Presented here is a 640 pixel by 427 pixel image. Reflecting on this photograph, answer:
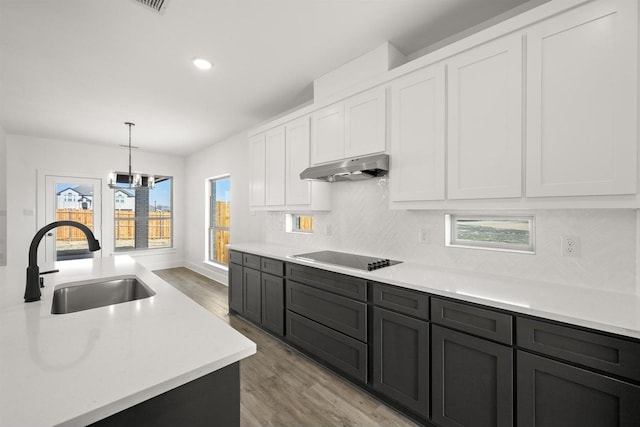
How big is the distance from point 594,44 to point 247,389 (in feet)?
9.95

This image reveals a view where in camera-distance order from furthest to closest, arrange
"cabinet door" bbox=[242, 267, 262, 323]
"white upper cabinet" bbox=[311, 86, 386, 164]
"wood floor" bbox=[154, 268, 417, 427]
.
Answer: "cabinet door" bbox=[242, 267, 262, 323] < "white upper cabinet" bbox=[311, 86, 386, 164] < "wood floor" bbox=[154, 268, 417, 427]

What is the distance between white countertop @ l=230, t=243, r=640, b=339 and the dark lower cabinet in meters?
0.22

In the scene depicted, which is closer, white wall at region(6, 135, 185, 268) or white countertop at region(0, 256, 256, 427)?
white countertop at region(0, 256, 256, 427)

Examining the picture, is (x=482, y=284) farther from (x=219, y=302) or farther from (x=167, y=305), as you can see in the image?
(x=219, y=302)

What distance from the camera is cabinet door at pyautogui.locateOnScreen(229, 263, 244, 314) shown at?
345cm

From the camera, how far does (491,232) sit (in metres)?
2.05

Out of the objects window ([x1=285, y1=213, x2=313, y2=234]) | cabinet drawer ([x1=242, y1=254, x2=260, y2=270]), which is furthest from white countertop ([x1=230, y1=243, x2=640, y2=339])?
window ([x1=285, y1=213, x2=313, y2=234])

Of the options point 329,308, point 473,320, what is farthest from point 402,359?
point 329,308

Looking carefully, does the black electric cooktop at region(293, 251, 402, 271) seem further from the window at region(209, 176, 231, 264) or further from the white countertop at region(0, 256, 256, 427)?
the window at region(209, 176, 231, 264)

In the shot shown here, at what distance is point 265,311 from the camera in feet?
9.91

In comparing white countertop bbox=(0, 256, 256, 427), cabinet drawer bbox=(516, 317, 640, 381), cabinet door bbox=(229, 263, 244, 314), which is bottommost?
cabinet door bbox=(229, 263, 244, 314)

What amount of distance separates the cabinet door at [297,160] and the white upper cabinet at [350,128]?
0.38 feet

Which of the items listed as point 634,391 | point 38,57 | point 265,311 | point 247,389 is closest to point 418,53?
point 634,391

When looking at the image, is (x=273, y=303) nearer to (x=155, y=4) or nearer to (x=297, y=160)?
(x=297, y=160)
